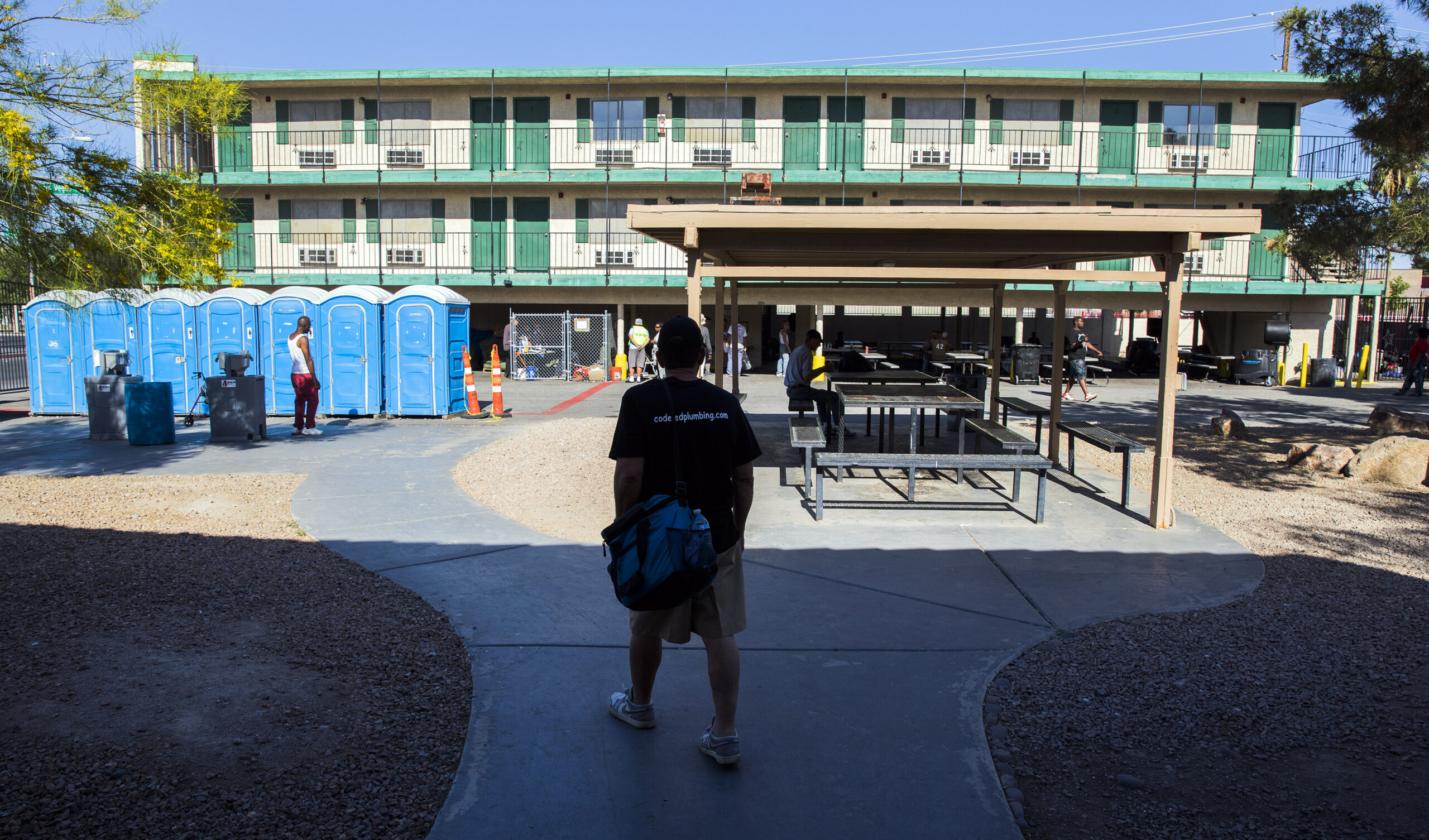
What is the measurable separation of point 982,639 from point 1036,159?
84.9 ft

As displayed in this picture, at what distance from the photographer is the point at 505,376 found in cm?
2730

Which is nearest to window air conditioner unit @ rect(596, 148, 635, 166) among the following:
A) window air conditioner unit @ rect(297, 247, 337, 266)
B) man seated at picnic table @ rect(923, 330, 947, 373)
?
window air conditioner unit @ rect(297, 247, 337, 266)

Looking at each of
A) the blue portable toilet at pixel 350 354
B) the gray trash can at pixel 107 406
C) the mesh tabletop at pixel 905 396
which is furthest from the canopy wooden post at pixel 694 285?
the blue portable toilet at pixel 350 354

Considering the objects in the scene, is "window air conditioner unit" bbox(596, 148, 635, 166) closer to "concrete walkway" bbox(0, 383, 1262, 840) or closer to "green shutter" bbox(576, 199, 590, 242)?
"green shutter" bbox(576, 199, 590, 242)

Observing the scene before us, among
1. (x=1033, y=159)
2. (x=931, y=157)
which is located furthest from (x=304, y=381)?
(x=1033, y=159)

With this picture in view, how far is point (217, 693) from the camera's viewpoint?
4.18 meters

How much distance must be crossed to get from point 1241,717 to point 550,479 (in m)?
7.04

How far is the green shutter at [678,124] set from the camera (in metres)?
28.2

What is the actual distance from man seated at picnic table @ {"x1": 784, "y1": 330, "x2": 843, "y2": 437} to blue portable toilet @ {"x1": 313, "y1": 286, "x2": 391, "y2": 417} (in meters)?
7.74

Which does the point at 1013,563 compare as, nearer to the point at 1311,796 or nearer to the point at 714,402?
the point at 1311,796

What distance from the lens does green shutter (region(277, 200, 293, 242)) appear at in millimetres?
28828

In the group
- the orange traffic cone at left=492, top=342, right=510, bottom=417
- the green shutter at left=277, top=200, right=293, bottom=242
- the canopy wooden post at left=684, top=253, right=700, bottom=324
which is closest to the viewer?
the canopy wooden post at left=684, top=253, right=700, bottom=324

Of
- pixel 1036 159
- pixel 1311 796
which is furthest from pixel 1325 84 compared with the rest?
pixel 1036 159

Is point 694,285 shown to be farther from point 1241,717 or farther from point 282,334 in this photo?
point 282,334
